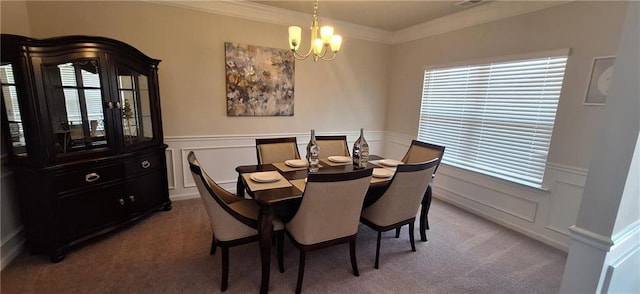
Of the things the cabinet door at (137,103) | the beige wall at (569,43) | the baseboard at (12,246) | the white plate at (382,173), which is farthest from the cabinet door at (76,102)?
the beige wall at (569,43)

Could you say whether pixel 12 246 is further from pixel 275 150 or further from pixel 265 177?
pixel 275 150

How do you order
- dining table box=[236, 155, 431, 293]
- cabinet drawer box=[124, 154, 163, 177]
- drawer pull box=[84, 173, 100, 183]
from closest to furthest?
dining table box=[236, 155, 431, 293], drawer pull box=[84, 173, 100, 183], cabinet drawer box=[124, 154, 163, 177]

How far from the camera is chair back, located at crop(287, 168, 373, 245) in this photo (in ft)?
5.45

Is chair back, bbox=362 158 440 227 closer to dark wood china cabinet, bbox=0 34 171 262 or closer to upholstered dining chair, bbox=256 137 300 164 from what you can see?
upholstered dining chair, bbox=256 137 300 164

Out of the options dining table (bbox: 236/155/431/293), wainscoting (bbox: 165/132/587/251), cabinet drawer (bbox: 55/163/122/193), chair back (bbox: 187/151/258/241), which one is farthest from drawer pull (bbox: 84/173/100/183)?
dining table (bbox: 236/155/431/293)

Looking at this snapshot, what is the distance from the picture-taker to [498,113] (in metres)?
3.06

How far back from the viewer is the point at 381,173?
7.89 feet

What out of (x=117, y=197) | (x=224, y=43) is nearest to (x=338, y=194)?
(x=117, y=197)

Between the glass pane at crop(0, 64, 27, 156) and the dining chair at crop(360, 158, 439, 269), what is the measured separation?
2.82m

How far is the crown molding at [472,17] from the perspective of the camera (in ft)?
8.88

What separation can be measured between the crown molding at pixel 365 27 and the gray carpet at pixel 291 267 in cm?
242

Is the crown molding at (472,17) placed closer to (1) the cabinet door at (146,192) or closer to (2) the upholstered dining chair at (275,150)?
(2) the upholstered dining chair at (275,150)

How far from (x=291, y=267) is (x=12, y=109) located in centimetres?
248

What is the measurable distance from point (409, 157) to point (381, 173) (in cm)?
82
